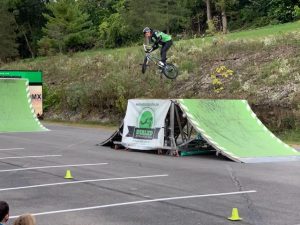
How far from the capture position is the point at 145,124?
17.2 metres

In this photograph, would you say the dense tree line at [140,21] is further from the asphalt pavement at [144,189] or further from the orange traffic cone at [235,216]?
the orange traffic cone at [235,216]

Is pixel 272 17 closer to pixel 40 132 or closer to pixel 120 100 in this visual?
pixel 120 100

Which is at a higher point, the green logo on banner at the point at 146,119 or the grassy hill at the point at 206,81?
the grassy hill at the point at 206,81

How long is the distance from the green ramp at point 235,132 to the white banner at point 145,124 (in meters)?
0.86

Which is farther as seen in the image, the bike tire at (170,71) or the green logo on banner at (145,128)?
the bike tire at (170,71)

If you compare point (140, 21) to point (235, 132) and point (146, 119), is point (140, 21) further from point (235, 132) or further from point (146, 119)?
point (235, 132)

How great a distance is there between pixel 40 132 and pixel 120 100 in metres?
6.92

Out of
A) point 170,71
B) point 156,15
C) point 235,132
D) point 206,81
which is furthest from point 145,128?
point 156,15

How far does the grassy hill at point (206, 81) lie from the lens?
25.5 m

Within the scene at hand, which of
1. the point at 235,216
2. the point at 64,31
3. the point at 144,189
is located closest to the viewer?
the point at 235,216

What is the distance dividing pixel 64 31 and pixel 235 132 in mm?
49139

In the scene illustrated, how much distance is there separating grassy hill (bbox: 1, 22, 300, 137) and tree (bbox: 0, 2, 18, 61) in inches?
963

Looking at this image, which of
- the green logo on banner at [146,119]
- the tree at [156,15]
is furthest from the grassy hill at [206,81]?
the tree at [156,15]

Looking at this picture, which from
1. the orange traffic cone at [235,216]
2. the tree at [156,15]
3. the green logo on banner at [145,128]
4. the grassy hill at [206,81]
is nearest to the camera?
the orange traffic cone at [235,216]
